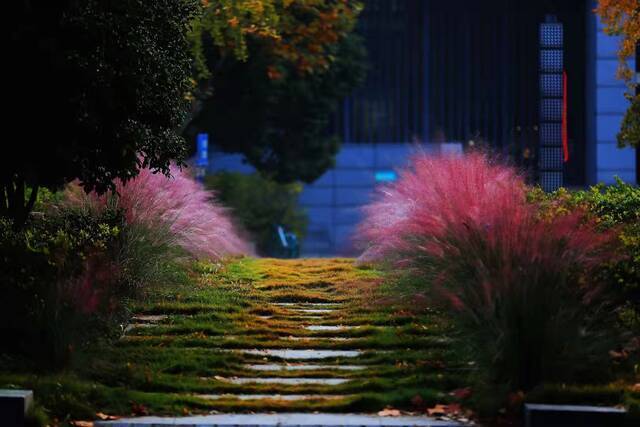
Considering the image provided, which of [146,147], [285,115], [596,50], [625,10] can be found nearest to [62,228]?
[146,147]

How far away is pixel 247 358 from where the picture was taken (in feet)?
44.6

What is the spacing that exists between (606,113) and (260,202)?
17109 millimetres

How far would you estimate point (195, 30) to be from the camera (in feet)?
72.2

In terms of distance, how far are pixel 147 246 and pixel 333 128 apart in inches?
1598

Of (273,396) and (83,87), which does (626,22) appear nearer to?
(83,87)

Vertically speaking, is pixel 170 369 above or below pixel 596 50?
below

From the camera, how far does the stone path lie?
442 inches

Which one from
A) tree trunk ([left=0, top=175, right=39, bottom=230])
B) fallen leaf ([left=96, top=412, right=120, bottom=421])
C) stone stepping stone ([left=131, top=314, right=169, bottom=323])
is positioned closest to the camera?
fallen leaf ([left=96, top=412, right=120, bottom=421])

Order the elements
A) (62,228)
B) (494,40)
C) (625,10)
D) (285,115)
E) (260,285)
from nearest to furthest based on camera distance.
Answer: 1. (62,228)
2. (260,285)
3. (625,10)
4. (285,115)
5. (494,40)

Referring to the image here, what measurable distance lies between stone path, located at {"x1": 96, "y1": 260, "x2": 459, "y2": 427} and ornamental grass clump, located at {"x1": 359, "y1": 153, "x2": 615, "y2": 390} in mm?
725

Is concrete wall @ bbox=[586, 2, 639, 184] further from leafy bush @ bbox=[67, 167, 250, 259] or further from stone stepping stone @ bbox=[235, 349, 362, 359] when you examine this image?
stone stepping stone @ bbox=[235, 349, 362, 359]

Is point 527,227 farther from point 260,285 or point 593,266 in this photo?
point 260,285

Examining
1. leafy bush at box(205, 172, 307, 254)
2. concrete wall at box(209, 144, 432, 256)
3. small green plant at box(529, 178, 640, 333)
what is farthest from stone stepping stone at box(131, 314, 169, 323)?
concrete wall at box(209, 144, 432, 256)

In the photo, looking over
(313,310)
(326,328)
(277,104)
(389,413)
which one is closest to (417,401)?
(389,413)
